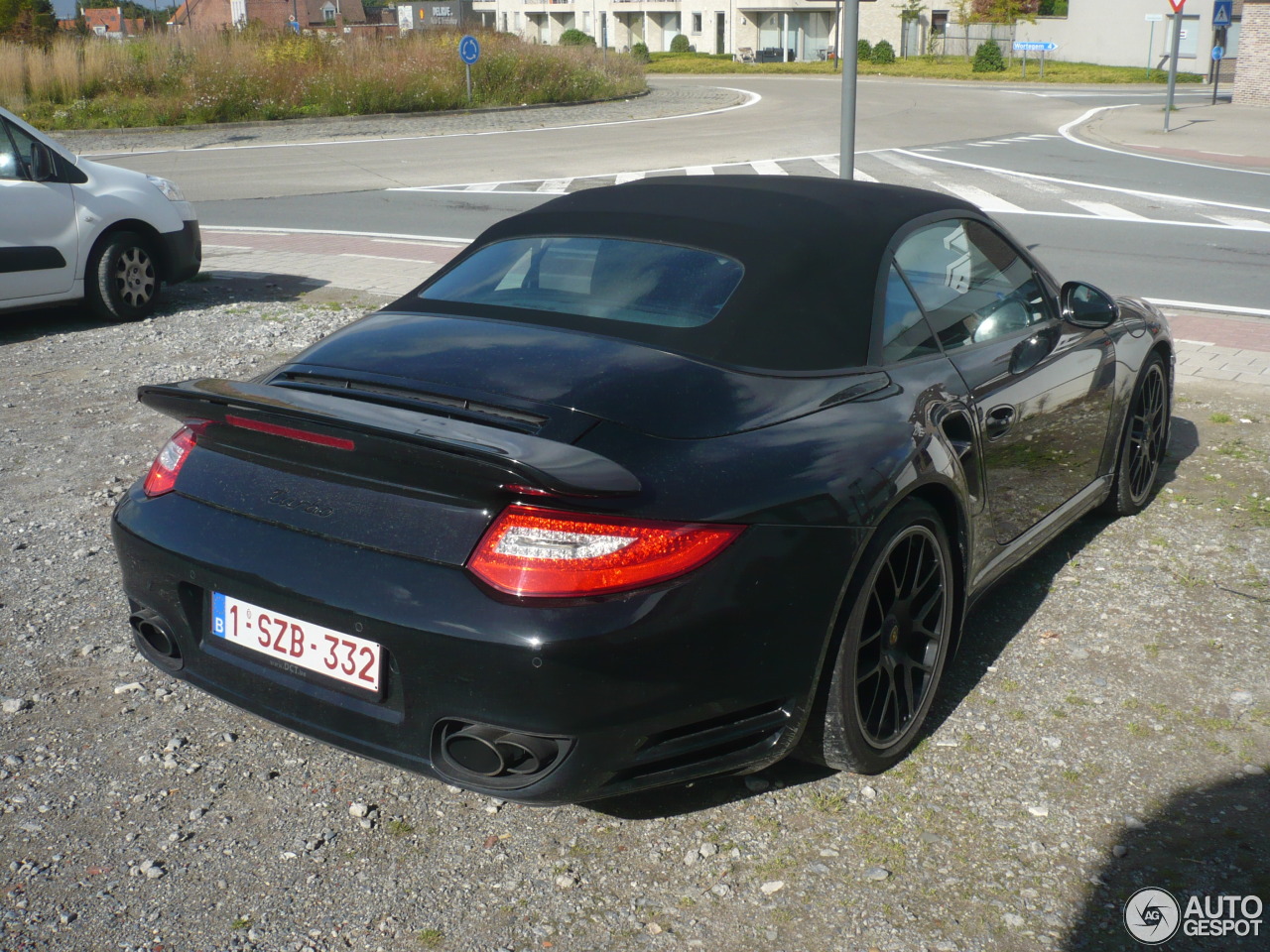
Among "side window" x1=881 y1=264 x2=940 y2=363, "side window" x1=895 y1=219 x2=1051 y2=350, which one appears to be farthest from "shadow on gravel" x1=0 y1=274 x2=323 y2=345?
"side window" x1=881 y1=264 x2=940 y2=363

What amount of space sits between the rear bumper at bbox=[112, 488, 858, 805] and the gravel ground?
1.01 ft

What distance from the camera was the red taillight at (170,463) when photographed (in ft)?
10.2

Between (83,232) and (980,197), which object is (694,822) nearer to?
(83,232)

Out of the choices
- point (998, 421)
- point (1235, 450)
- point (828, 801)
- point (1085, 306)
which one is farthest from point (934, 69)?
point (828, 801)

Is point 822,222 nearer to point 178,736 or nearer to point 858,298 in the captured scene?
point 858,298

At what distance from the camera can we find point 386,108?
31.2 m

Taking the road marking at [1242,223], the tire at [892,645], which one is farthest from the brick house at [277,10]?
the tire at [892,645]

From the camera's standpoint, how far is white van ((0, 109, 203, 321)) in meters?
8.72

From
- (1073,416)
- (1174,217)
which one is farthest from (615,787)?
(1174,217)

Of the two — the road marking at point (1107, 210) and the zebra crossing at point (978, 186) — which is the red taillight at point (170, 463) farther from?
the road marking at point (1107, 210)

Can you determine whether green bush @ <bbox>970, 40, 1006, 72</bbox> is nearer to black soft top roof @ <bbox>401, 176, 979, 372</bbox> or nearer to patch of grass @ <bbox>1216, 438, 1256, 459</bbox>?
patch of grass @ <bbox>1216, 438, 1256, 459</bbox>

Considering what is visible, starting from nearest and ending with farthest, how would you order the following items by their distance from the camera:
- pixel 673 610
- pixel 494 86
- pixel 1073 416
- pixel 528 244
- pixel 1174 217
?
pixel 673 610 → pixel 528 244 → pixel 1073 416 → pixel 1174 217 → pixel 494 86

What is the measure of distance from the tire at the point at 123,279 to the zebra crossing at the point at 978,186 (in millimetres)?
5177

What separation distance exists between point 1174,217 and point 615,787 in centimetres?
1417
